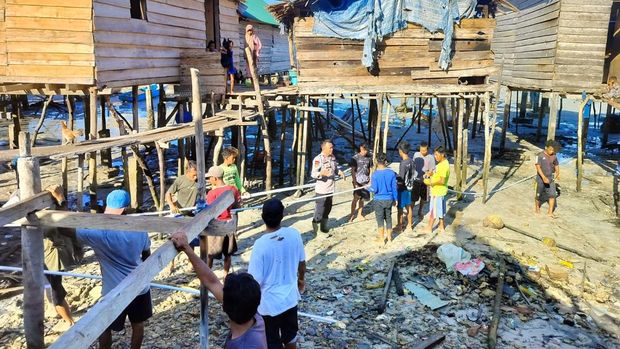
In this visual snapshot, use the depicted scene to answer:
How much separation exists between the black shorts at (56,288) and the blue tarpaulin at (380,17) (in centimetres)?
957

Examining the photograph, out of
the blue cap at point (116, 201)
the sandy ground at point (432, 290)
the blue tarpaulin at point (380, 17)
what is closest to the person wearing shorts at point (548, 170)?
the sandy ground at point (432, 290)

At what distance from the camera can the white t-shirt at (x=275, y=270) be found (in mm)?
4082

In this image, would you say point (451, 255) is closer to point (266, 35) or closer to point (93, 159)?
point (93, 159)

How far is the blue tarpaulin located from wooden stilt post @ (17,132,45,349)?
9.95 meters

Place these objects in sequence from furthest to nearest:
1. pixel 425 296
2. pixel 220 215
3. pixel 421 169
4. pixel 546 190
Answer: pixel 546 190, pixel 421 169, pixel 425 296, pixel 220 215

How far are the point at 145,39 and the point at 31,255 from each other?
311 inches

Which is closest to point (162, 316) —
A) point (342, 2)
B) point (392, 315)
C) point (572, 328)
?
point (392, 315)

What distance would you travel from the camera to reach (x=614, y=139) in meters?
22.1

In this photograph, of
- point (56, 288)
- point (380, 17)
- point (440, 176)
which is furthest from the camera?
point (380, 17)

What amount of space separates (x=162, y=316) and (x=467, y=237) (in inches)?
246

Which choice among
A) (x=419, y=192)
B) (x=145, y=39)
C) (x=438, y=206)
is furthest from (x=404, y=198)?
(x=145, y=39)

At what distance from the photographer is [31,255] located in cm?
423

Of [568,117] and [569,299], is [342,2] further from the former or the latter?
[568,117]

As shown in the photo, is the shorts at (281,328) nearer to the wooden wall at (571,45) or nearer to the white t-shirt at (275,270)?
the white t-shirt at (275,270)
